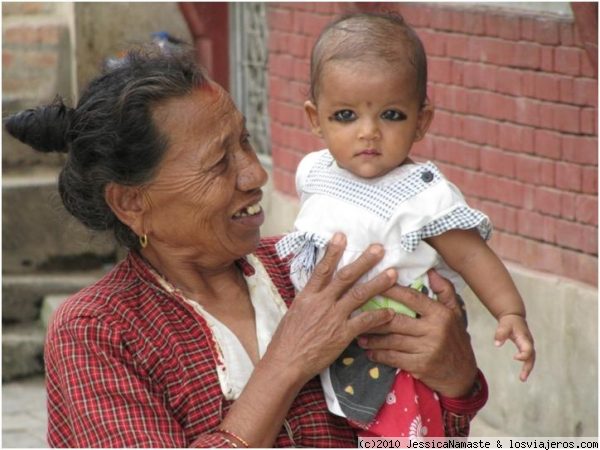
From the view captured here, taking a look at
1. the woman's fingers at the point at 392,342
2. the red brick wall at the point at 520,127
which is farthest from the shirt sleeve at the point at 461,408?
the red brick wall at the point at 520,127

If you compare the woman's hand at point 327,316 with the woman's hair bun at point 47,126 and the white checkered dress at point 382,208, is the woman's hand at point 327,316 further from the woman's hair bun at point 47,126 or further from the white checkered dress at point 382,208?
the woman's hair bun at point 47,126

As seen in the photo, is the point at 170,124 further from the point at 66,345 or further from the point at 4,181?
the point at 4,181

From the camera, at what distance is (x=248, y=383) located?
326 centimetres

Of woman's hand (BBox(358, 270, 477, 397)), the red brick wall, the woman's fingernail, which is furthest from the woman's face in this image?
the red brick wall

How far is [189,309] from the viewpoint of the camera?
341cm

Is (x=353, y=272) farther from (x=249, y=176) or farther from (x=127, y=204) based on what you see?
(x=127, y=204)

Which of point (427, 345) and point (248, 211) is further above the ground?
point (248, 211)

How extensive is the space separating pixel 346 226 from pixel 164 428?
687 mm

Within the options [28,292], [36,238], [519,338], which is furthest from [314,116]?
[36,238]

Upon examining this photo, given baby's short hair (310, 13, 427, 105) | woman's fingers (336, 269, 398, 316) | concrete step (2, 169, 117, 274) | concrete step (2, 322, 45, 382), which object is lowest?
concrete step (2, 322, 45, 382)

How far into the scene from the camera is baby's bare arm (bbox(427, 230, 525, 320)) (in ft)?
11.3

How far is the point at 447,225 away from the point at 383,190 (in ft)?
0.64

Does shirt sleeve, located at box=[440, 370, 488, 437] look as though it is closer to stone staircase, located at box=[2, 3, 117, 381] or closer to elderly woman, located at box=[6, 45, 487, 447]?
elderly woman, located at box=[6, 45, 487, 447]

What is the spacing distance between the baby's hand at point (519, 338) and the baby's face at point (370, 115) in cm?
47
